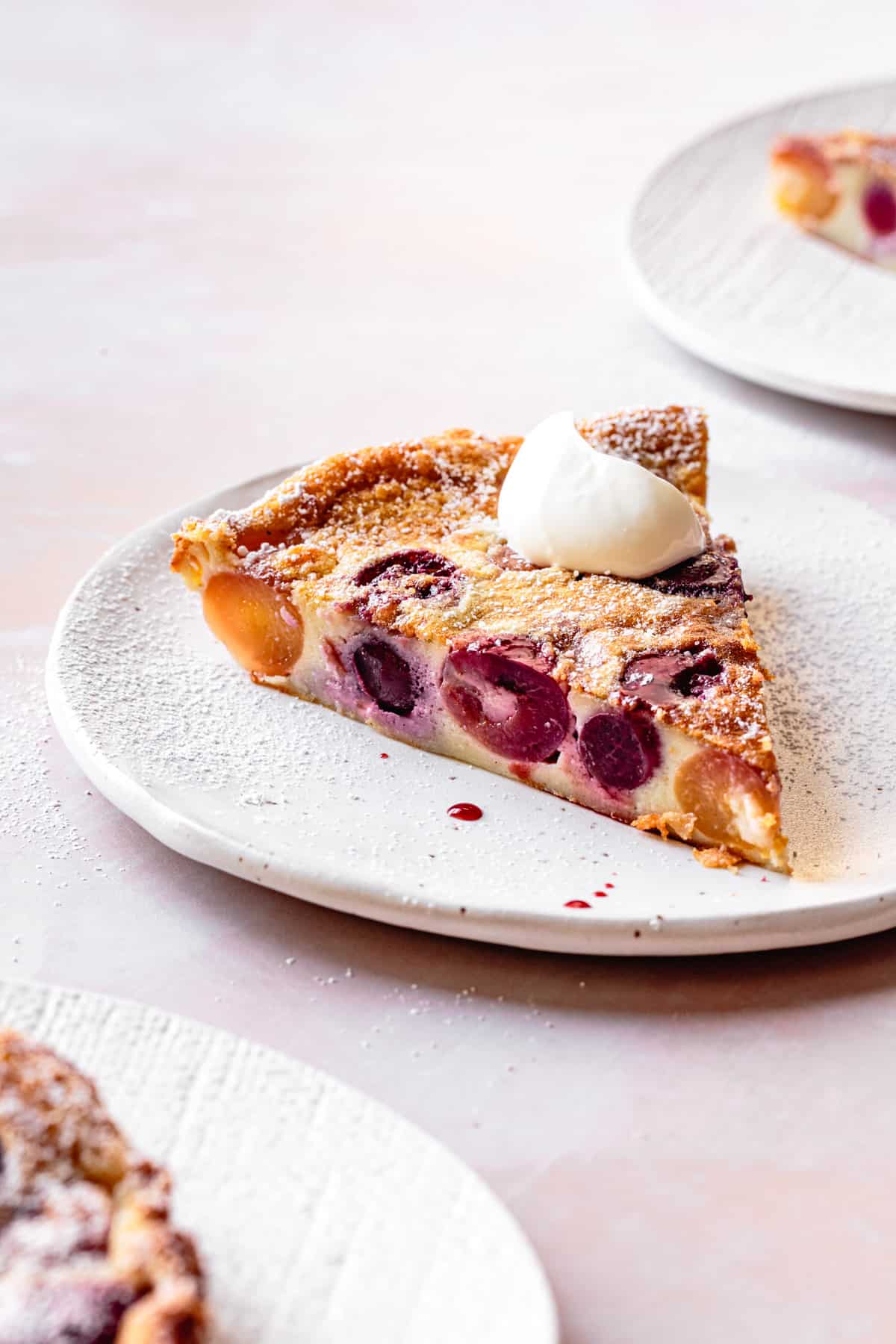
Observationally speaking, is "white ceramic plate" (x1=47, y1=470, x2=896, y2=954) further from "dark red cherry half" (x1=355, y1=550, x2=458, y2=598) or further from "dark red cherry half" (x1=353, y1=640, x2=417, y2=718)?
"dark red cherry half" (x1=355, y1=550, x2=458, y2=598)

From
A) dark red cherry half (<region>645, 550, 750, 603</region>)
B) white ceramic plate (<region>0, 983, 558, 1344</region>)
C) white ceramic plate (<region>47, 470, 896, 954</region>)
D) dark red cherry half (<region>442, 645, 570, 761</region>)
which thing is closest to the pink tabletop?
white ceramic plate (<region>47, 470, 896, 954</region>)

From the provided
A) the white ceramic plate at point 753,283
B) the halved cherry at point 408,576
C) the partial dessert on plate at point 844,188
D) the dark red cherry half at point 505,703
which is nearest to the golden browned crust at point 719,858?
the dark red cherry half at point 505,703

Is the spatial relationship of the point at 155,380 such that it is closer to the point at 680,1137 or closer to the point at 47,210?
the point at 47,210

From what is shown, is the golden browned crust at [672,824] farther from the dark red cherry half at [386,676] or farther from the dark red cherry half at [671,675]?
the dark red cherry half at [386,676]

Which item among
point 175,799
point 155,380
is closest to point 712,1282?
point 175,799

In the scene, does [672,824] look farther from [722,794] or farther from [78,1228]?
[78,1228]

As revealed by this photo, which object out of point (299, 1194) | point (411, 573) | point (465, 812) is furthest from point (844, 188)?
point (299, 1194)
